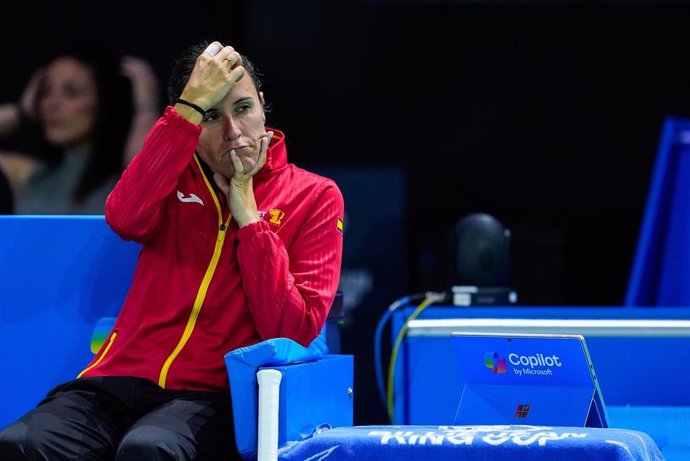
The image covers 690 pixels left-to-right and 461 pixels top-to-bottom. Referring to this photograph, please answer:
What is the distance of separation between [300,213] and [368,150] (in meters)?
3.86

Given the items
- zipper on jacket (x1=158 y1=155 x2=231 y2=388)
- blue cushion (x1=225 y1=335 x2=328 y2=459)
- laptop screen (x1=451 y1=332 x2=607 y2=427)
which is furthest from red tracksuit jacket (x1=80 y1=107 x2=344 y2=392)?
laptop screen (x1=451 y1=332 x2=607 y2=427)

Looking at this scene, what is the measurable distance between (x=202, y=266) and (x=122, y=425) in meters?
0.43

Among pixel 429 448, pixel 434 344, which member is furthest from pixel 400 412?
pixel 429 448

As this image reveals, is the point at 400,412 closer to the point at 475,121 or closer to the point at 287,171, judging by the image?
the point at 287,171

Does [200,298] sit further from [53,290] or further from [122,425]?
[53,290]

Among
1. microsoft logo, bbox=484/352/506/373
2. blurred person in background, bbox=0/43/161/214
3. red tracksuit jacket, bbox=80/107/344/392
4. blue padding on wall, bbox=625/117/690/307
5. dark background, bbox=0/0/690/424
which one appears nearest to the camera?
red tracksuit jacket, bbox=80/107/344/392

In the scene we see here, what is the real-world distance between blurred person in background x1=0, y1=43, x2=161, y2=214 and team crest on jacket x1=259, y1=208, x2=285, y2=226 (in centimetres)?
359

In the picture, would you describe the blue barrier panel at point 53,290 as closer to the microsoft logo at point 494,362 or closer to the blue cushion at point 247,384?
the blue cushion at point 247,384

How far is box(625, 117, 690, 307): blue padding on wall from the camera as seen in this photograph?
16.4 feet

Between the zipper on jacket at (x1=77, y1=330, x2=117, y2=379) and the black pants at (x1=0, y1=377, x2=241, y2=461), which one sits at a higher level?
the zipper on jacket at (x1=77, y1=330, x2=117, y2=379)

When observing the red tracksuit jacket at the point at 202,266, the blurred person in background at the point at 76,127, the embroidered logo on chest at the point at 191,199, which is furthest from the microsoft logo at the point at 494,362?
the blurred person in background at the point at 76,127

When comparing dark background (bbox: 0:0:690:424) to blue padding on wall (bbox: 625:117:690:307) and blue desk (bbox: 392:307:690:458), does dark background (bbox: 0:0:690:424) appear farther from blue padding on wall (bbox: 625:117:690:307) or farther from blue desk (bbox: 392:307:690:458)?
blue desk (bbox: 392:307:690:458)

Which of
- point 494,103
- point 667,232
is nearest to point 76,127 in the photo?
point 494,103

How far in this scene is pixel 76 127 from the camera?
6.27m
